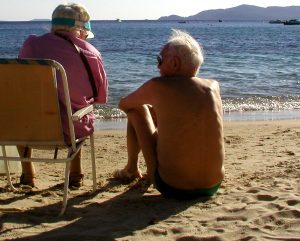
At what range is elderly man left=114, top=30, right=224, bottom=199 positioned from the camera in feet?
11.4

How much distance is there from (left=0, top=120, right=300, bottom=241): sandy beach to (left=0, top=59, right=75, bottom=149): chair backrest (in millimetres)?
450

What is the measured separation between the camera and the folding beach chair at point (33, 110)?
334cm

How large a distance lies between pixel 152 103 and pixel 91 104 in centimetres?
55

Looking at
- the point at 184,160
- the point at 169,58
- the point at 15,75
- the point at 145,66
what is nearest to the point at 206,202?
the point at 184,160

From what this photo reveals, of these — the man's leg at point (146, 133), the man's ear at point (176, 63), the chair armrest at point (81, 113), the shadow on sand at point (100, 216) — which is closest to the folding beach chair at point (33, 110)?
the chair armrest at point (81, 113)

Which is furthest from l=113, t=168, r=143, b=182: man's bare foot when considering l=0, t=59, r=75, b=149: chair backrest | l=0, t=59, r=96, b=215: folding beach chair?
l=0, t=59, r=75, b=149: chair backrest

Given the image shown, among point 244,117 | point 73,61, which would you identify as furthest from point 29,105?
point 244,117

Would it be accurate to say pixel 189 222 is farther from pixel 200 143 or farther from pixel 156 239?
pixel 200 143

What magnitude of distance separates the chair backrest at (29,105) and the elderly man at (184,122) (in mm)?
546

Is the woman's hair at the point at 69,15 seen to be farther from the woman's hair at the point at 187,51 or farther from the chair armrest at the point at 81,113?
the woman's hair at the point at 187,51

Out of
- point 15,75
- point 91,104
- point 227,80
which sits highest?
point 15,75

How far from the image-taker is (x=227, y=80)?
1473 cm

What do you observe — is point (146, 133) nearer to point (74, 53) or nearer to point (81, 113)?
point (81, 113)

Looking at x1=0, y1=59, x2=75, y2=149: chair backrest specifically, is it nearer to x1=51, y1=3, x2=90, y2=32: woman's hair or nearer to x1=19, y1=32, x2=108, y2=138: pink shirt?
x1=19, y1=32, x2=108, y2=138: pink shirt
